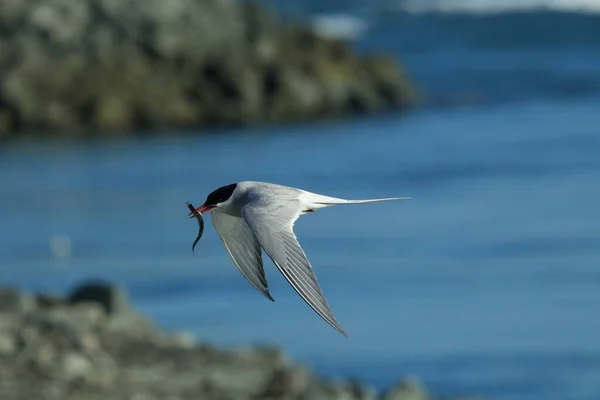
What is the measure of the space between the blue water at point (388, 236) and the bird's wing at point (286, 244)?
893 centimetres

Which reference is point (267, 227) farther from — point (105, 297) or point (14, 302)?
point (105, 297)

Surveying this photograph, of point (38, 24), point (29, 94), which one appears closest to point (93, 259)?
point (29, 94)

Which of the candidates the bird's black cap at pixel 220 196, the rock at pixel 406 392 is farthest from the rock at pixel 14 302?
the bird's black cap at pixel 220 196

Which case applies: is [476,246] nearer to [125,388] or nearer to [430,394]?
[430,394]

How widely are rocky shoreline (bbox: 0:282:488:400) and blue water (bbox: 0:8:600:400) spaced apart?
6.50 feet

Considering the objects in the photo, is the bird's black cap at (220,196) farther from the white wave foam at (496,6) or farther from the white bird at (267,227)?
the white wave foam at (496,6)

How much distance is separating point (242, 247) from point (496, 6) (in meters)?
57.1

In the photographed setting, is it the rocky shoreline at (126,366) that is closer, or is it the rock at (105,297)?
the rocky shoreline at (126,366)

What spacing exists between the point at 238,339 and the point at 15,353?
14.3ft

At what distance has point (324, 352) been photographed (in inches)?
606

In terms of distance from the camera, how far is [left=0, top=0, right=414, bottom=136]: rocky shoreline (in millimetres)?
34000

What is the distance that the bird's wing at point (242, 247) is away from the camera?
5.47 metres

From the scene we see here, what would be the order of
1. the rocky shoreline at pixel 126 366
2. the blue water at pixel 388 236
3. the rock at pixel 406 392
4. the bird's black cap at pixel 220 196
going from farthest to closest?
the blue water at pixel 388 236 → the rock at pixel 406 392 → the rocky shoreline at pixel 126 366 → the bird's black cap at pixel 220 196

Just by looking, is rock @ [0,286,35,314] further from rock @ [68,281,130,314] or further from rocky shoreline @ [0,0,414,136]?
rocky shoreline @ [0,0,414,136]
